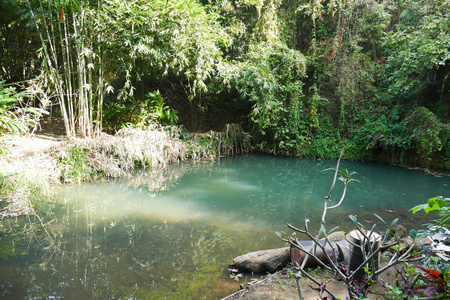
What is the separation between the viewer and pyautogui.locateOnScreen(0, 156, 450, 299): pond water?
2.51 m

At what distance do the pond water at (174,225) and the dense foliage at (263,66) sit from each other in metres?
1.77

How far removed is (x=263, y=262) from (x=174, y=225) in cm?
→ 148

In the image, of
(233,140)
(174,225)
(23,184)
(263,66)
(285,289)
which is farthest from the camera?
(233,140)

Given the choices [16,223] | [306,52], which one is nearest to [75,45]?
[16,223]

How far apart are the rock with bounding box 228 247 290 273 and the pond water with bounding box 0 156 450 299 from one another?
0.59 ft

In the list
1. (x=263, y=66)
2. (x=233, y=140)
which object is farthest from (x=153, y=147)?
(x=263, y=66)

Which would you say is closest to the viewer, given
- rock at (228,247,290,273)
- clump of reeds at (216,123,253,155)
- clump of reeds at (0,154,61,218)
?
rock at (228,247,290,273)

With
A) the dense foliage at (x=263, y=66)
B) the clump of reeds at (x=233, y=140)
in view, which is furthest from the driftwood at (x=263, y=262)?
the clump of reeds at (x=233, y=140)

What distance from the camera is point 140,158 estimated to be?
6570 millimetres

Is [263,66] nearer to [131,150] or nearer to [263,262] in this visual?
[131,150]

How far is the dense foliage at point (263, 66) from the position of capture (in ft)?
18.9

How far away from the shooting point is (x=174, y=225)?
3.76m

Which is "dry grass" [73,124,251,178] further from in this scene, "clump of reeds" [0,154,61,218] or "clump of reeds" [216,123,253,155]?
"clump of reeds" [0,154,61,218]

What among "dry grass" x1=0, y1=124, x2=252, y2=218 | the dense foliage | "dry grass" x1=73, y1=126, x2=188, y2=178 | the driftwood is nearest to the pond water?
the driftwood
